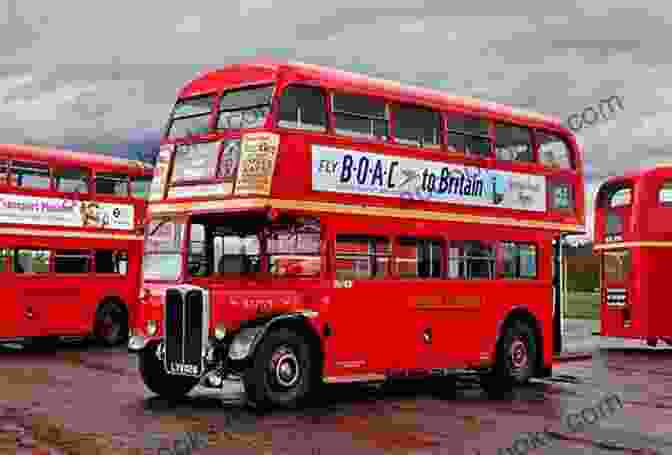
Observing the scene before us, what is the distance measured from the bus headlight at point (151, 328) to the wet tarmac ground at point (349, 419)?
3.02ft

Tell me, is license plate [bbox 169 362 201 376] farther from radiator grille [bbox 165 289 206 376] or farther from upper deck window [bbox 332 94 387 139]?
upper deck window [bbox 332 94 387 139]

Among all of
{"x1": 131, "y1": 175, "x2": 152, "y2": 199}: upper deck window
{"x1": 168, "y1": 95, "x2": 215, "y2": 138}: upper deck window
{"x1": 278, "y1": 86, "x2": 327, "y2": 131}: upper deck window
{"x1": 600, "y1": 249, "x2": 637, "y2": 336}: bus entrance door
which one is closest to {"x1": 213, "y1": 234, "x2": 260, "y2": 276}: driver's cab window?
{"x1": 168, "y1": 95, "x2": 215, "y2": 138}: upper deck window

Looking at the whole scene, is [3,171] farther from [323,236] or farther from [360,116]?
[323,236]

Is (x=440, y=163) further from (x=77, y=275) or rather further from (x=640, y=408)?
(x=77, y=275)

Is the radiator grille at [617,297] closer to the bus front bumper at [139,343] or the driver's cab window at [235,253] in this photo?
the driver's cab window at [235,253]

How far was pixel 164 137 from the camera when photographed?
601 inches

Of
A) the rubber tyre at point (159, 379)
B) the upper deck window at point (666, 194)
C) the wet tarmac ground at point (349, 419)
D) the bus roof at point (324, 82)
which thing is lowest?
the wet tarmac ground at point (349, 419)

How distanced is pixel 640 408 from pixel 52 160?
47.7 feet

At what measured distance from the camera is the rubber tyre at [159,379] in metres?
14.7

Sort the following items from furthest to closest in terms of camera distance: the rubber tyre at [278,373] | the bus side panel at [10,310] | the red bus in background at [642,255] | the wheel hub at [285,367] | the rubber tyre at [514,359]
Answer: the red bus in background at [642,255]
the bus side panel at [10,310]
the rubber tyre at [514,359]
the wheel hub at [285,367]
the rubber tyre at [278,373]

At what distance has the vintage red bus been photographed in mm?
13773

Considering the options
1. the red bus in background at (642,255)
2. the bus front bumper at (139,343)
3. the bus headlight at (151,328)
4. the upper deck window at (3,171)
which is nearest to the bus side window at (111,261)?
the upper deck window at (3,171)

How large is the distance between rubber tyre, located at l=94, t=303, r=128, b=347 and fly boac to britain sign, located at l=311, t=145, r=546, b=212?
11.5m

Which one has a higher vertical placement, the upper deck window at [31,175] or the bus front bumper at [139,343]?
the upper deck window at [31,175]
